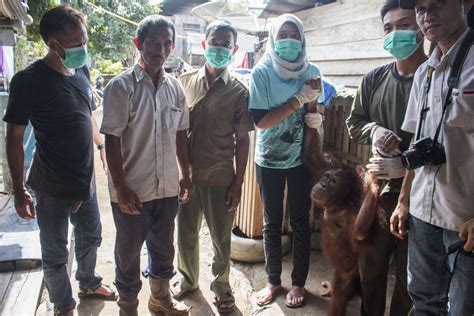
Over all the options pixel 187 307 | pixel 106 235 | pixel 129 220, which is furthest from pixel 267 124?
pixel 106 235

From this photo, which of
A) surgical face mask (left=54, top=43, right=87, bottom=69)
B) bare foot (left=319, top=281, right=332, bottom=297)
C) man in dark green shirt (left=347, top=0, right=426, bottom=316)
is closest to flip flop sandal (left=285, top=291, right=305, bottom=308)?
bare foot (left=319, top=281, right=332, bottom=297)

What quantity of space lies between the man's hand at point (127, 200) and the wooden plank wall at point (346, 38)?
3377 mm

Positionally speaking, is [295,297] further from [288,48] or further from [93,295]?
[288,48]

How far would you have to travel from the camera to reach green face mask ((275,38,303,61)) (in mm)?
2820

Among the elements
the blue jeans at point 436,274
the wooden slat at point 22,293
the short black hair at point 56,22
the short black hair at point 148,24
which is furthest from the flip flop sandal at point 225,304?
the short black hair at point 56,22

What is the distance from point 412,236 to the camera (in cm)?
199

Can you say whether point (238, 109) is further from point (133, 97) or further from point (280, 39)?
point (133, 97)

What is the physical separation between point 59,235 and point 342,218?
2118 millimetres

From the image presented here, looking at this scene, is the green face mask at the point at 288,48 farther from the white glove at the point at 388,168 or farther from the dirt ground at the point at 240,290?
the dirt ground at the point at 240,290

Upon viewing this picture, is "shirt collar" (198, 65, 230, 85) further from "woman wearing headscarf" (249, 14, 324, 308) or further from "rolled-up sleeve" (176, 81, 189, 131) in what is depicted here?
"rolled-up sleeve" (176, 81, 189, 131)

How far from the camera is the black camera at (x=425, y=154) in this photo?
1.73 meters

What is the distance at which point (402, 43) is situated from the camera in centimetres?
229

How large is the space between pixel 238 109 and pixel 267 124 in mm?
275

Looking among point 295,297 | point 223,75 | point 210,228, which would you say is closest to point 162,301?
point 210,228
